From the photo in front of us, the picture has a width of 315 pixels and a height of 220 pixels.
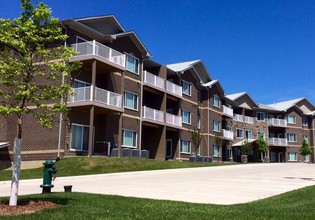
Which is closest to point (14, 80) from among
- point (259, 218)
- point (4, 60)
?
point (4, 60)

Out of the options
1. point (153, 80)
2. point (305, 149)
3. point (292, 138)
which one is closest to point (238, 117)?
point (305, 149)

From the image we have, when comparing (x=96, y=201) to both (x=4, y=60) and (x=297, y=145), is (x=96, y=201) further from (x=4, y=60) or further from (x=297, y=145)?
(x=297, y=145)

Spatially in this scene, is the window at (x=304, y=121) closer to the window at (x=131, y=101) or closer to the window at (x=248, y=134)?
the window at (x=248, y=134)

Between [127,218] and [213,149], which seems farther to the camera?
[213,149]

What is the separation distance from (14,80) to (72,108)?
18.4 m

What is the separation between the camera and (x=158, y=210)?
9102 mm

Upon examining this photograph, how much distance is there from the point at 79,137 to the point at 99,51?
242 inches

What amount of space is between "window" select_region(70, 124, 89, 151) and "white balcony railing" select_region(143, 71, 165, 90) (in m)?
9.32

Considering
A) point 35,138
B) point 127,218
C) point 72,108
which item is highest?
point 72,108

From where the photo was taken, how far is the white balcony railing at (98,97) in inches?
1086

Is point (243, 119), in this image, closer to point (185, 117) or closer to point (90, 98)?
point (185, 117)

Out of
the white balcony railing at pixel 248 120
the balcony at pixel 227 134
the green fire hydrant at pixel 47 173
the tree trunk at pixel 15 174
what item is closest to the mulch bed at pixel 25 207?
the tree trunk at pixel 15 174

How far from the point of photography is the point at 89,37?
100 feet

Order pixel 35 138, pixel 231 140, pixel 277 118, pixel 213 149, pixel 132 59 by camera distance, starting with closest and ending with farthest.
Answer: pixel 35 138 → pixel 132 59 → pixel 213 149 → pixel 231 140 → pixel 277 118
